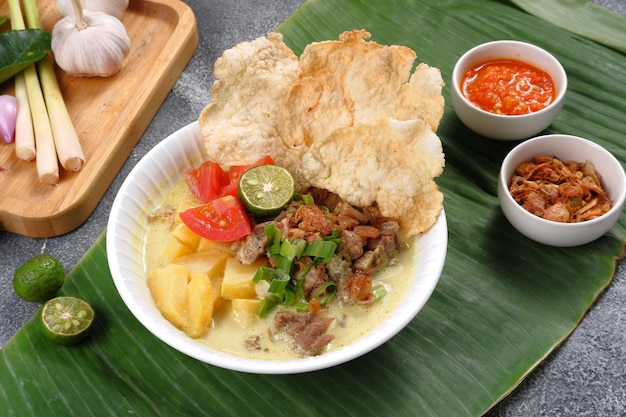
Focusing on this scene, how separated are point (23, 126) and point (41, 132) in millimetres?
158

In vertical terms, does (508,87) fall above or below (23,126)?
above

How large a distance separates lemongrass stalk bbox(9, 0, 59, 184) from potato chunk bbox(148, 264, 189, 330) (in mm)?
1412

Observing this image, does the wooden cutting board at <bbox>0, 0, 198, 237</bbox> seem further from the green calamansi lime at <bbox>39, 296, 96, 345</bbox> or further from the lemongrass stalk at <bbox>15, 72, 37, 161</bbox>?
the green calamansi lime at <bbox>39, 296, 96, 345</bbox>

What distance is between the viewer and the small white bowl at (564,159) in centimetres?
373

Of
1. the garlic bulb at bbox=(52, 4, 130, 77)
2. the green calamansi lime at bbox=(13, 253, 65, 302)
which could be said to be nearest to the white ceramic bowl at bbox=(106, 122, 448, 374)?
the green calamansi lime at bbox=(13, 253, 65, 302)

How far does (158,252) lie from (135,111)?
1454 millimetres

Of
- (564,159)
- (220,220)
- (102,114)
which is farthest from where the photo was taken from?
(102,114)

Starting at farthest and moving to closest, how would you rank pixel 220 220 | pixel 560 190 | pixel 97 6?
pixel 97 6
pixel 560 190
pixel 220 220

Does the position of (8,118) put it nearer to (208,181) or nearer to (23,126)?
(23,126)

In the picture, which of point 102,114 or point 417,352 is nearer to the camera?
point 417,352

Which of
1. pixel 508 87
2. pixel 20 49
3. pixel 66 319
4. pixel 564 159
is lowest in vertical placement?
pixel 66 319

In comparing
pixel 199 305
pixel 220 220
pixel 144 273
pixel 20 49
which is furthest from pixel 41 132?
pixel 199 305

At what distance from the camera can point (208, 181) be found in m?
3.58

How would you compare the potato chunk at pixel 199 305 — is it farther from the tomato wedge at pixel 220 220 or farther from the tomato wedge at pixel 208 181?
the tomato wedge at pixel 208 181
